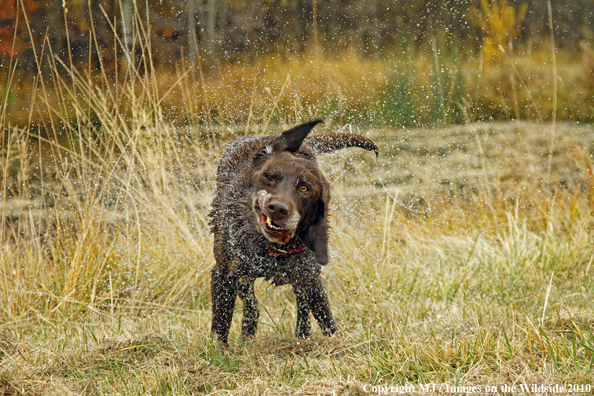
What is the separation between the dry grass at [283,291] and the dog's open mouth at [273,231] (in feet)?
1.64

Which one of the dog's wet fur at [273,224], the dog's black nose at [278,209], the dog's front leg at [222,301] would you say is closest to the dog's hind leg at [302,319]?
the dog's wet fur at [273,224]

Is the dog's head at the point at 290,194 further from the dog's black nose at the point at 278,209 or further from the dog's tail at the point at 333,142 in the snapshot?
the dog's tail at the point at 333,142

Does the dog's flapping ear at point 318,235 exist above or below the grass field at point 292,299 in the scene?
above

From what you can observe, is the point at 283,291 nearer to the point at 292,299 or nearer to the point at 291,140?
the point at 292,299

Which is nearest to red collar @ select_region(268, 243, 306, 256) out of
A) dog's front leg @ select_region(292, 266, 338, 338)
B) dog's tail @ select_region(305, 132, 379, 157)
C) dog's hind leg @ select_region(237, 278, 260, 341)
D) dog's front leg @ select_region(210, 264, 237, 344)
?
dog's front leg @ select_region(292, 266, 338, 338)

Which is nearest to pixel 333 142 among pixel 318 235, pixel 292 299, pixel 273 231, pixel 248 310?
pixel 318 235

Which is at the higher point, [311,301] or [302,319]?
[311,301]

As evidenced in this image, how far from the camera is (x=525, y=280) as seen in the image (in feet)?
10.5

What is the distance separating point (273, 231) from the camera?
7.04ft

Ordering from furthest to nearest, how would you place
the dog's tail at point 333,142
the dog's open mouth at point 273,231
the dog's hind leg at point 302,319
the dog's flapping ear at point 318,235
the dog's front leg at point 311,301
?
the dog's tail at point 333,142
the dog's hind leg at point 302,319
the dog's front leg at point 311,301
the dog's flapping ear at point 318,235
the dog's open mouth at point 273,231

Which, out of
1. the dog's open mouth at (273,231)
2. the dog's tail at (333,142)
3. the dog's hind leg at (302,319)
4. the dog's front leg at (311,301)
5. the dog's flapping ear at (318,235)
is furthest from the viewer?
the dog's tail at (333,142)

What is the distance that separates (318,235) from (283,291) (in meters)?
1.31

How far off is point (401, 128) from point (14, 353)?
19.4 ft

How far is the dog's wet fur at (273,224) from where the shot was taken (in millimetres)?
2182
